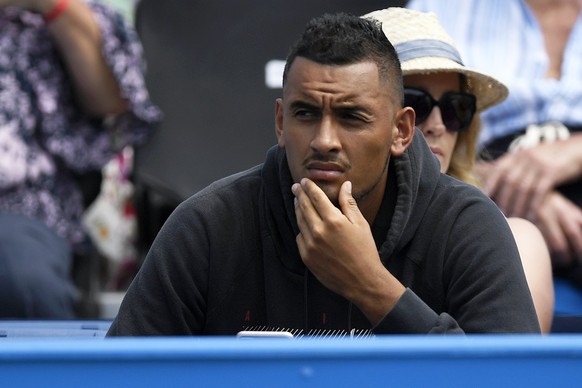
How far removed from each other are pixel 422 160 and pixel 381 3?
1.73 meters

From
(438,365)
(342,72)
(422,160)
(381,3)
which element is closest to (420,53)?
(422,160)

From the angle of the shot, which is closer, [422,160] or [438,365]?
[438,365]

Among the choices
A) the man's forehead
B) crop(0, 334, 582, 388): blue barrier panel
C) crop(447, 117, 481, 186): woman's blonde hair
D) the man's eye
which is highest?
the man's forehead

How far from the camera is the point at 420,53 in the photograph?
274 centimetres

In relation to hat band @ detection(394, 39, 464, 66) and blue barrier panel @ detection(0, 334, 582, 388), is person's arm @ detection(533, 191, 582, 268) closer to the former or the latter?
hat band @ detection(394, 39, 464, 66)

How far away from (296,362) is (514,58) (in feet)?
8.17

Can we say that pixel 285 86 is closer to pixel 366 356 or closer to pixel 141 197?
pixel 366 356

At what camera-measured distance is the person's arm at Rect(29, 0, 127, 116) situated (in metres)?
3.47

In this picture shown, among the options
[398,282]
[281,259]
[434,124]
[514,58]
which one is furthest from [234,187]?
[514,58]

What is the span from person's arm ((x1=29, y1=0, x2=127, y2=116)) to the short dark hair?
1604 mm

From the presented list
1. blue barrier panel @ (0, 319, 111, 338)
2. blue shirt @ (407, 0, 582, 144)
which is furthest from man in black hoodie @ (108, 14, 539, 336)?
blue shirt @ (407, 0, 582, 144)

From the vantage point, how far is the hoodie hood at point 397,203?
2051mm

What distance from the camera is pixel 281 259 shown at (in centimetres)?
208

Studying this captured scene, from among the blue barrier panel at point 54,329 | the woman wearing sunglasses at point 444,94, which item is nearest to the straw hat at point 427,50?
the woman wearing sunglasses at point 444,94
